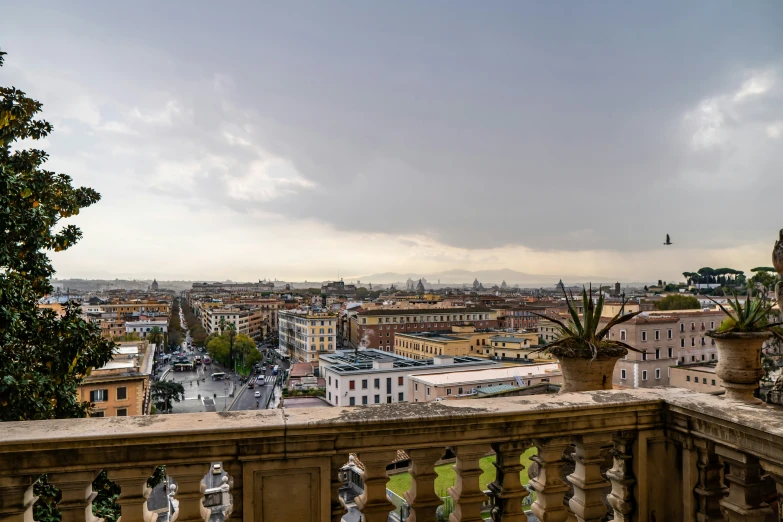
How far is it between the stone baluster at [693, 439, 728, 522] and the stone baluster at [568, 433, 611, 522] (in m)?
0.52

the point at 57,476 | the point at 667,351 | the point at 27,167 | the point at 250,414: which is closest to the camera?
the point at 57,476

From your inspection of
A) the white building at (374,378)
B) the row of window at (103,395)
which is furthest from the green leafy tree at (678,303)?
the row of window at (103,395)

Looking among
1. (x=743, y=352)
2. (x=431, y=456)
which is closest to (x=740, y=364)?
(x=743, y=352)

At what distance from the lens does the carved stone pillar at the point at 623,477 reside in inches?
118

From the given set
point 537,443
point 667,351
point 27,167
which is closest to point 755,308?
point 537,443

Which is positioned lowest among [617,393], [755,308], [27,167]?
[617,393]

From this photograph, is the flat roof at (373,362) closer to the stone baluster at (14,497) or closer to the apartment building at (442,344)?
the apartment building at (442,344)

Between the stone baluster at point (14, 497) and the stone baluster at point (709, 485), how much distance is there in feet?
11.4

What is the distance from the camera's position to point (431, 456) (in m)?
2.61

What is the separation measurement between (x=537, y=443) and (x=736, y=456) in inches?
40.6

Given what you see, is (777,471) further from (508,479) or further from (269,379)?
(269,379)

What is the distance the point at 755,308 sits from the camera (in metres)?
3.53

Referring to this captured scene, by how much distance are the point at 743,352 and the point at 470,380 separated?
38.1 meters

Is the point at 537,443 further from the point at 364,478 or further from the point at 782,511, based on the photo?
the point at 782,511
